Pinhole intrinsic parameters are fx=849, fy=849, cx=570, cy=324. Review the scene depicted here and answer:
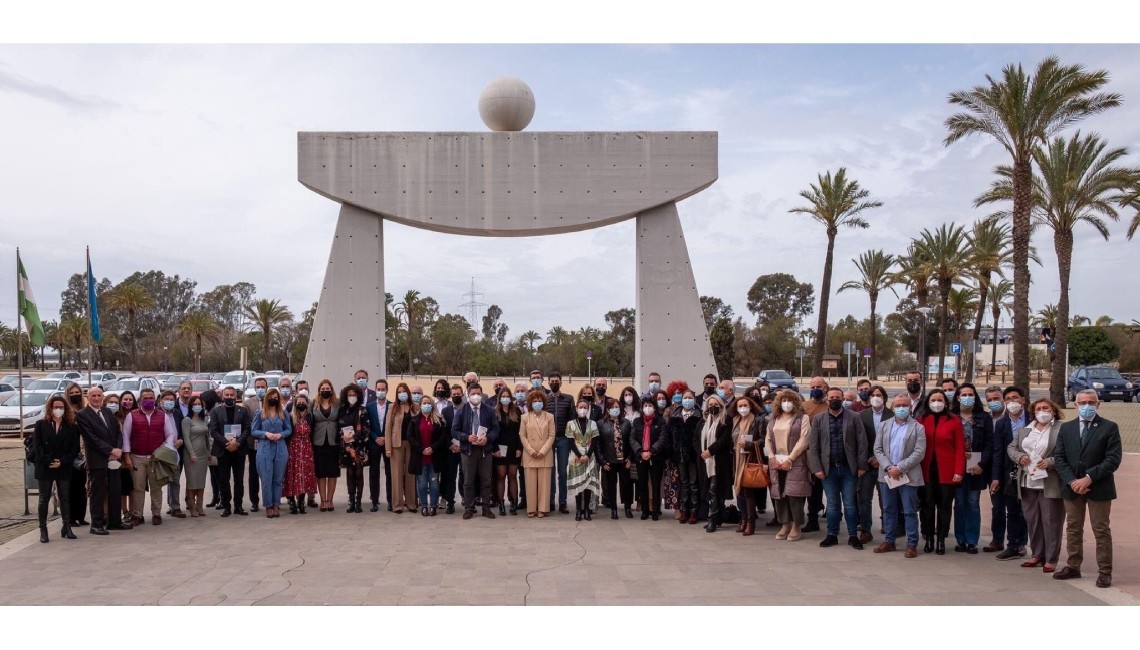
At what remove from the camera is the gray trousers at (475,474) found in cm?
1017

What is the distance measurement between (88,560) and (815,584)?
647 cm

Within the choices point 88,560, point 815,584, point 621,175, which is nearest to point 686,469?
point 815,584

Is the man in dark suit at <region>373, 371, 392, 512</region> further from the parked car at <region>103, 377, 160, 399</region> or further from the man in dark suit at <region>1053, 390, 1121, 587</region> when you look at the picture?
the parked car at <region>103, 377, 160, 399</region>

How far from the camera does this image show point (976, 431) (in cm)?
829

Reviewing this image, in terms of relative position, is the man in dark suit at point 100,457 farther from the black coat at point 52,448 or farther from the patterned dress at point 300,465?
the patterned dress at point 300,465

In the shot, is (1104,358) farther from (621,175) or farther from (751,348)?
(621,175)

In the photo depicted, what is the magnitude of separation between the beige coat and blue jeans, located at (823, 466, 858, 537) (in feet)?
10.7

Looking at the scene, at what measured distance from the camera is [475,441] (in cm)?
1007

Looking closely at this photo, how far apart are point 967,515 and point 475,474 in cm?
543

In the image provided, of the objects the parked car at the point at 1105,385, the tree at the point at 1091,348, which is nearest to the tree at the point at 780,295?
the tree at the point at 1091,348

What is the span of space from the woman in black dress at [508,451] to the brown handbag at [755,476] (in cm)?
287

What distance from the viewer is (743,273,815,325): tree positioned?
82.6m

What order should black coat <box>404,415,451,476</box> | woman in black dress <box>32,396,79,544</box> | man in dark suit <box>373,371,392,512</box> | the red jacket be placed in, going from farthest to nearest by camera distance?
man in dark suit <box>373,371,392,512</box>, black coat <box>404,415,451,476</box>, woman in black dress <box>32,396,79,544</box>, the red jacket

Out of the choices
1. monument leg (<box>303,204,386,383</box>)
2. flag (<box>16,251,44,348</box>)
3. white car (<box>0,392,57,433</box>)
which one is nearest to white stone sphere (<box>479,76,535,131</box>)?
monument leg (<box>303,204,386,383</box>)
